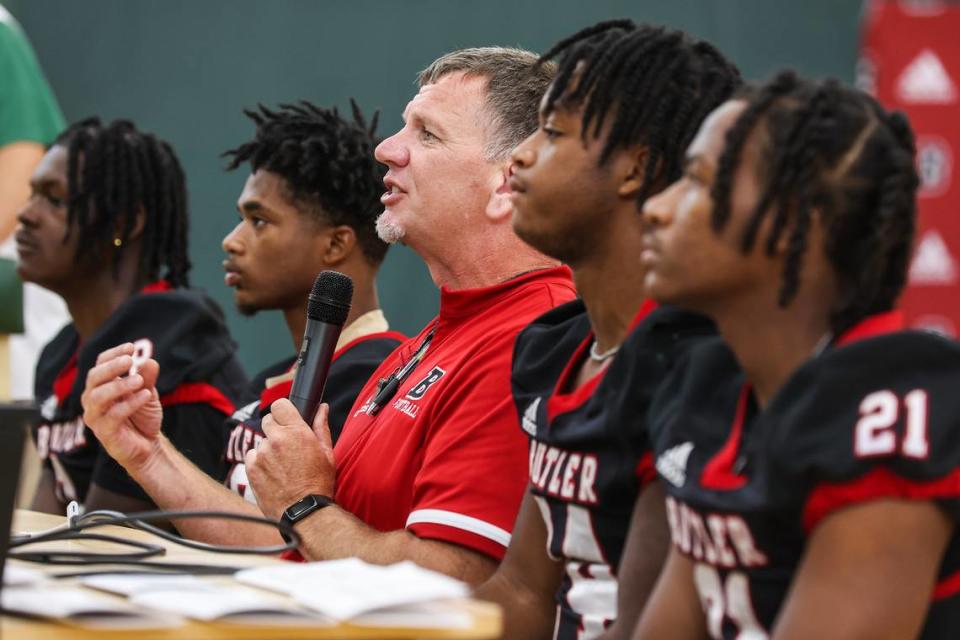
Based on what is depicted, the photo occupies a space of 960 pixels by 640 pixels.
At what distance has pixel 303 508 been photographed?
77.2 inches

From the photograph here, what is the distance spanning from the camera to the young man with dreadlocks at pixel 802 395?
1.20 metres

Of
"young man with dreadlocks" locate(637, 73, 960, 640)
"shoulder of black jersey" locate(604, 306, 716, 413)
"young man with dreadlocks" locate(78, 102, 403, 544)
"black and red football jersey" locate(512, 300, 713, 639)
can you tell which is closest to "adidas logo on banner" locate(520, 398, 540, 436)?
"black and red football jersey" locate(512, 300, 713, 639)

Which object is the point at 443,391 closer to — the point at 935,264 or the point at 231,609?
the point at 231,609

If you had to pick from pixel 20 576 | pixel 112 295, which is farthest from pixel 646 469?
pixel 112 295

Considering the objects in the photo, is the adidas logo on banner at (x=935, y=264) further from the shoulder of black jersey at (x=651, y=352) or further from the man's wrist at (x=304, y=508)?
the shoulder of black jersey at (x=651, y=352)

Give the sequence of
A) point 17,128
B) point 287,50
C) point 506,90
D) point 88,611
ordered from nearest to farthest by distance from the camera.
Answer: point 88,611 → point 506,90 → point 17,128 → point 287,50

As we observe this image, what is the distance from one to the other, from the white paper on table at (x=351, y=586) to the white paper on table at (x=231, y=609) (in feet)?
0.04

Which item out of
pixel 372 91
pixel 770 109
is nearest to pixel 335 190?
pixel 770 109

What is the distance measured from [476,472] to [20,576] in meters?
0.71

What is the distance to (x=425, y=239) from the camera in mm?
2227

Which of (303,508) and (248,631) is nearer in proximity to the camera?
(248,631)

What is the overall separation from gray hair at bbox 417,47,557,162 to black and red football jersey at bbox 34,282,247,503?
3.06 feet

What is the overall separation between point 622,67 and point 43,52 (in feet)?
12.1

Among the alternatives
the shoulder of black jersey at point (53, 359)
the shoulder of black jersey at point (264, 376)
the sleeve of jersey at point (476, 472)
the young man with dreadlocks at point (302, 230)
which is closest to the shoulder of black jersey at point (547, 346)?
the sleeve of jersey at point (476, 472)
